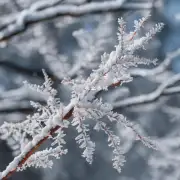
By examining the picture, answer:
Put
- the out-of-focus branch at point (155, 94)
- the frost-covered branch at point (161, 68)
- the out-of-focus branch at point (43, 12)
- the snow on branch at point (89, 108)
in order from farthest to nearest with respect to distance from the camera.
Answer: the out-of-focus branch at point (155, 94)
the frost-covered branch at point (161, 68)
the out-of-focus branch at point (43, 12)
the snow on branch at point (89, 108)

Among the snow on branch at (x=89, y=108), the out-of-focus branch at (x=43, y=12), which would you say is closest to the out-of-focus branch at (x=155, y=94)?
the out-of-focus branch at (x=43, y=12)

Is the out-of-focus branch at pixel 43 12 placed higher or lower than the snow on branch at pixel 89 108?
higher

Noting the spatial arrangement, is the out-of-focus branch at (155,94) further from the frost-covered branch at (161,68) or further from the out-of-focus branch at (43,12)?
the out-of-focus branch at (43,12)

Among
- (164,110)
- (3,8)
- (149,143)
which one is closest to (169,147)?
(164,110)

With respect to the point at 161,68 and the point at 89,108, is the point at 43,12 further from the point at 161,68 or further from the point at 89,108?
the point at 89,108

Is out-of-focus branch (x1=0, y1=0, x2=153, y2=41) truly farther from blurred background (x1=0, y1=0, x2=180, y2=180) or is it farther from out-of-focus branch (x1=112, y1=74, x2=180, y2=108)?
out-of-focus branch (x1=112, y1=74, x2=180, y2=108)

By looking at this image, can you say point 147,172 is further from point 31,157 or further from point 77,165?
point 31,157
